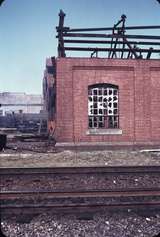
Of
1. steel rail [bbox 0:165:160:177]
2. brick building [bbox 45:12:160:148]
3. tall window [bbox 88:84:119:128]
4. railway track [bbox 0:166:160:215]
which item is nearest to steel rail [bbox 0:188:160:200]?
railway track [bbox 0:166:160:215]

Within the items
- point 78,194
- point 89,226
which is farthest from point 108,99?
point 89,226

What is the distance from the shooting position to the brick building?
1542cm

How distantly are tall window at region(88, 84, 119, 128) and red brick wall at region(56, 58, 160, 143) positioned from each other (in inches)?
10.7

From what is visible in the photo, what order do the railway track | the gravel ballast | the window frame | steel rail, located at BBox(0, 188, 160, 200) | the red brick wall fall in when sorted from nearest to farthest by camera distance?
the gravel ballast, the railway track, steel rail, located at BBox(0, 188, 160, 200), the red brick wall, the window frame

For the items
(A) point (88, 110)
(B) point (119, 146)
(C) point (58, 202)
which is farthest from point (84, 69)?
(C) point (58, 202)

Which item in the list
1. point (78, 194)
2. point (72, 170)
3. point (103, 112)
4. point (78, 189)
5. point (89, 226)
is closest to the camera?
point (89, 226)

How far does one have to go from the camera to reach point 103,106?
622 inches

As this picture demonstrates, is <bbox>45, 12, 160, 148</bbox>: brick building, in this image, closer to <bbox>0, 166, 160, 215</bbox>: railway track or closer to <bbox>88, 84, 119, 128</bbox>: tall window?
<bbox>88, 84, 119, 128</bbox>: tall window

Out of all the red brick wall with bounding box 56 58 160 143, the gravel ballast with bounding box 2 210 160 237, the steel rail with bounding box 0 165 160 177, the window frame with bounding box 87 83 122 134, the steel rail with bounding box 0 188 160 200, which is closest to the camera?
the gravel ballast with bounding box 2 210 160 237

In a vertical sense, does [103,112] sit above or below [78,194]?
above

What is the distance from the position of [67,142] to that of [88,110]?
205 cm

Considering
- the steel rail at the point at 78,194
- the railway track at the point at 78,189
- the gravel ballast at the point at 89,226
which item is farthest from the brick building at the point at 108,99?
the gravel ballast at the point at 89,226

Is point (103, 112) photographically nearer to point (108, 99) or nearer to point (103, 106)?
point (103, 106)

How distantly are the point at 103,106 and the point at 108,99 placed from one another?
1.54 ft
